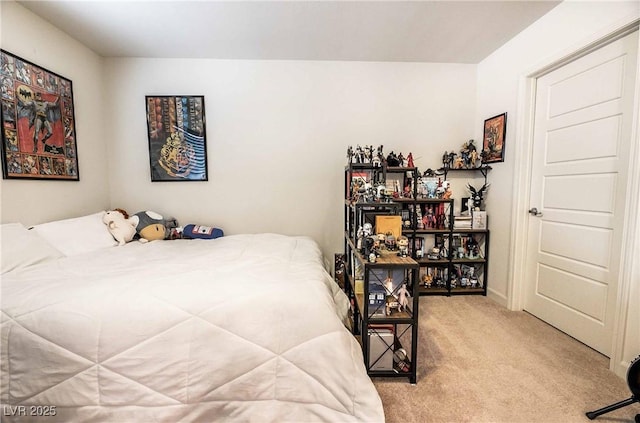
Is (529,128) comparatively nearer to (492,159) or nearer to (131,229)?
(492,159)

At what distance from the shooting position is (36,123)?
198cm

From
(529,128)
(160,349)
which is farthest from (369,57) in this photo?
(160,349)

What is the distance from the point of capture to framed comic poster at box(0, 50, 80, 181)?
1790mm

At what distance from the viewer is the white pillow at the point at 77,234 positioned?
181 centimetres

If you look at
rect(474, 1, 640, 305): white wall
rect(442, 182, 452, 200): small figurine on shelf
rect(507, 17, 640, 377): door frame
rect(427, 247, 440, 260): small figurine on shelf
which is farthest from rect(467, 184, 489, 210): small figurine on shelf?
rect(427, 247, 440, 260): small figurine on shelf

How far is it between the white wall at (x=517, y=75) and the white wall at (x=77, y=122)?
3.95m

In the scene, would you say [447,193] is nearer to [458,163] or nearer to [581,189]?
[458,163]

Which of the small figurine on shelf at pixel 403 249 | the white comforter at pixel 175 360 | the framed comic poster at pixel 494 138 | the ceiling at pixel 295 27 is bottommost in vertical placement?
the white comforter at pixel 175 360

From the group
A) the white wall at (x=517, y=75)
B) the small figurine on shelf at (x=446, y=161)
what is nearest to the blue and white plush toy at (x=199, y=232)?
the small figurine on shelf at (x=446, y=161)

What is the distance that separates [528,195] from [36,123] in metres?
4.08

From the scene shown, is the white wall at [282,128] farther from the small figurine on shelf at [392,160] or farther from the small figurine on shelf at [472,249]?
the small figurine on shelf at [472,249]

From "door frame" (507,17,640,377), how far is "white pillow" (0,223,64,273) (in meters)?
3.49

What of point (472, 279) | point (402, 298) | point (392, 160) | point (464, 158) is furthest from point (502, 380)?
point (464, 158)

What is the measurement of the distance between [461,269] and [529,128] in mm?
1490
